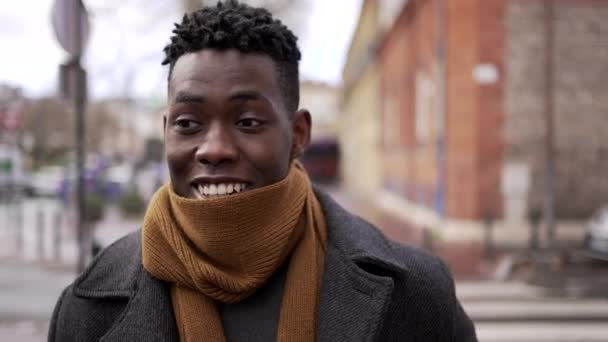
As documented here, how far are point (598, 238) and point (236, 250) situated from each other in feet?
35.3

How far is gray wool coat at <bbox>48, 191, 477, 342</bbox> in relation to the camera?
1.58 metres

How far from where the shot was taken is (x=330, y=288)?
1650mm

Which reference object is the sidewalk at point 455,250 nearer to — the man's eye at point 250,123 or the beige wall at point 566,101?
the beige wall at point 566,101

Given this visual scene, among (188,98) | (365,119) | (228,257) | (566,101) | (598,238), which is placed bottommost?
(598,238)

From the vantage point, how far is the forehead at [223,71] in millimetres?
1527

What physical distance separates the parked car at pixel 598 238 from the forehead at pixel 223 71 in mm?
10575

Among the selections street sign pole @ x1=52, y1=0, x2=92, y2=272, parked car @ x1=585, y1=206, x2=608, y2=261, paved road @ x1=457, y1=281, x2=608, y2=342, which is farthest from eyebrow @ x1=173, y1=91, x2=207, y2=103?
parked car @ x1=585, y1=206, x2=608, y2=261

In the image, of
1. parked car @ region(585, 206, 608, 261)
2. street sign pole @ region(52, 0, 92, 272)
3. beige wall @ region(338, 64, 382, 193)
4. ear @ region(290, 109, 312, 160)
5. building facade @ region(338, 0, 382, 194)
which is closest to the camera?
ear @ region(290, 109, 312, 160)

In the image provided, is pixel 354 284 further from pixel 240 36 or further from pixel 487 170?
→ pixel 487 170

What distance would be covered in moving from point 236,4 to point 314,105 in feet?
274

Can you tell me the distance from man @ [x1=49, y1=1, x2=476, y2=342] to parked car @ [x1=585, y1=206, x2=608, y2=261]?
1019 centimetres

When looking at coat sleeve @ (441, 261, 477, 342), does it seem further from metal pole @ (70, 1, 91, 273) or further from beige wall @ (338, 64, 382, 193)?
beige wall @ (338, 64, 382, 193)

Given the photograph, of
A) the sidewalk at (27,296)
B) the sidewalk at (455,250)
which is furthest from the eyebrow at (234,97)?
the sidewalk at (27,296)

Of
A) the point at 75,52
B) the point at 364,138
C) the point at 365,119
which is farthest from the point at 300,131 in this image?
the point at 364,138
